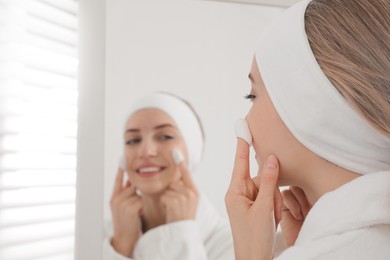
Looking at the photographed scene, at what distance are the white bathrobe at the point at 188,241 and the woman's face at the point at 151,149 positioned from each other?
85mm

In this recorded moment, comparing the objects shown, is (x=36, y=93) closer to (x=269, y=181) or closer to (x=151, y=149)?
(x=151, y=149)

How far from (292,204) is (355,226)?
0.24 m

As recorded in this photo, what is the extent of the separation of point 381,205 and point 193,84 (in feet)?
1.89

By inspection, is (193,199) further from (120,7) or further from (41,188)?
(120,7)

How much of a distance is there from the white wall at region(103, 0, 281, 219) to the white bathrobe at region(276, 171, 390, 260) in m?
0.48

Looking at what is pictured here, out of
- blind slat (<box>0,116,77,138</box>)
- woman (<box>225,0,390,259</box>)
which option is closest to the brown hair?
woman (<box>225,0,390,259</box>)

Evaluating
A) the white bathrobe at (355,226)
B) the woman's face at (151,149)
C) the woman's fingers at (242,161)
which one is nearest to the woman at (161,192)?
the woman's face at (151,149)

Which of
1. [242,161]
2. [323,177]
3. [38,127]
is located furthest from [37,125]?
[323,177]

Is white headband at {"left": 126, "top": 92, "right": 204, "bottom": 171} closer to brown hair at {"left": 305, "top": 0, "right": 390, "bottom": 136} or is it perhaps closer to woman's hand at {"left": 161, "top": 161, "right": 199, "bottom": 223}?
woman's hand at {"left": 161, "top": 161, "right": 199, "bottom": 223}

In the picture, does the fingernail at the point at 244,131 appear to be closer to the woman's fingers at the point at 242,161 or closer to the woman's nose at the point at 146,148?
the woman's fingers at the point at 242,161

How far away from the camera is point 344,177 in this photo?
80cm

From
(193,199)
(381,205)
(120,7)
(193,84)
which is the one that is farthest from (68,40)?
(381,205)

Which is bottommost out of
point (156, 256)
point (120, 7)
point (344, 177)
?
point (156, 256)

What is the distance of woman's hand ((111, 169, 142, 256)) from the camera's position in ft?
3.87
